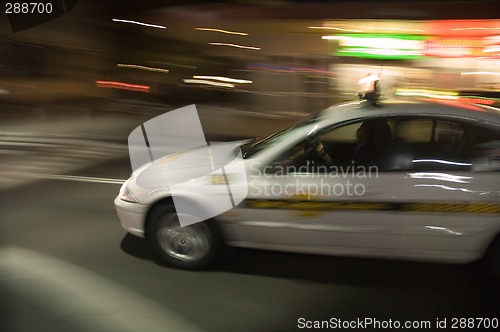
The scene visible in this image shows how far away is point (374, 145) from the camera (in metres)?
3.97

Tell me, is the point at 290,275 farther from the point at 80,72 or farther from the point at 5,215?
the point at 80,72

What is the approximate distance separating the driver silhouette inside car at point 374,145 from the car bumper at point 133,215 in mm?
1802

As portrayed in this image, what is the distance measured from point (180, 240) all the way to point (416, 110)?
2161mm

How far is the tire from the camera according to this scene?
13.7 feet

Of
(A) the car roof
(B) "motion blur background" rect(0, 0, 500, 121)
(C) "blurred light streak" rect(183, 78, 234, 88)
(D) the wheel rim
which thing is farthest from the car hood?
(C) "blurred light streak" rect(183, 78, 234, 88)

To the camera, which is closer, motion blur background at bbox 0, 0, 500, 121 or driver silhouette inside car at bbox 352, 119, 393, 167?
driver silhouette inside car at bbox 352, 119, 393, 167

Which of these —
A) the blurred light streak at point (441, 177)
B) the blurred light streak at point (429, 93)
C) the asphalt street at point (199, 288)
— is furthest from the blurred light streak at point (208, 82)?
the blurred light streak at point (441, 177)

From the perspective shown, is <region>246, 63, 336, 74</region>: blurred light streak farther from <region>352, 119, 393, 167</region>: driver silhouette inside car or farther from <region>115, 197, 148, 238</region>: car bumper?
<region>115, 197, 148, 238</region>: car bumper

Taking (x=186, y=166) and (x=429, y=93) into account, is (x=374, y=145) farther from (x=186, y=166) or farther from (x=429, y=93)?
(x=429, y=93)

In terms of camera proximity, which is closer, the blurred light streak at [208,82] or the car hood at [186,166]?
the car hood at [186,166]

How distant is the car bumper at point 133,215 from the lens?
4309mm

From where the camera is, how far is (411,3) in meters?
11.4

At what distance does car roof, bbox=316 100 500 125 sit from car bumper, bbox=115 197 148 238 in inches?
65.7

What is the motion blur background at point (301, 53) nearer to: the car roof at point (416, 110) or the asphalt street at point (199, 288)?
the car roof at point (416, 110)
